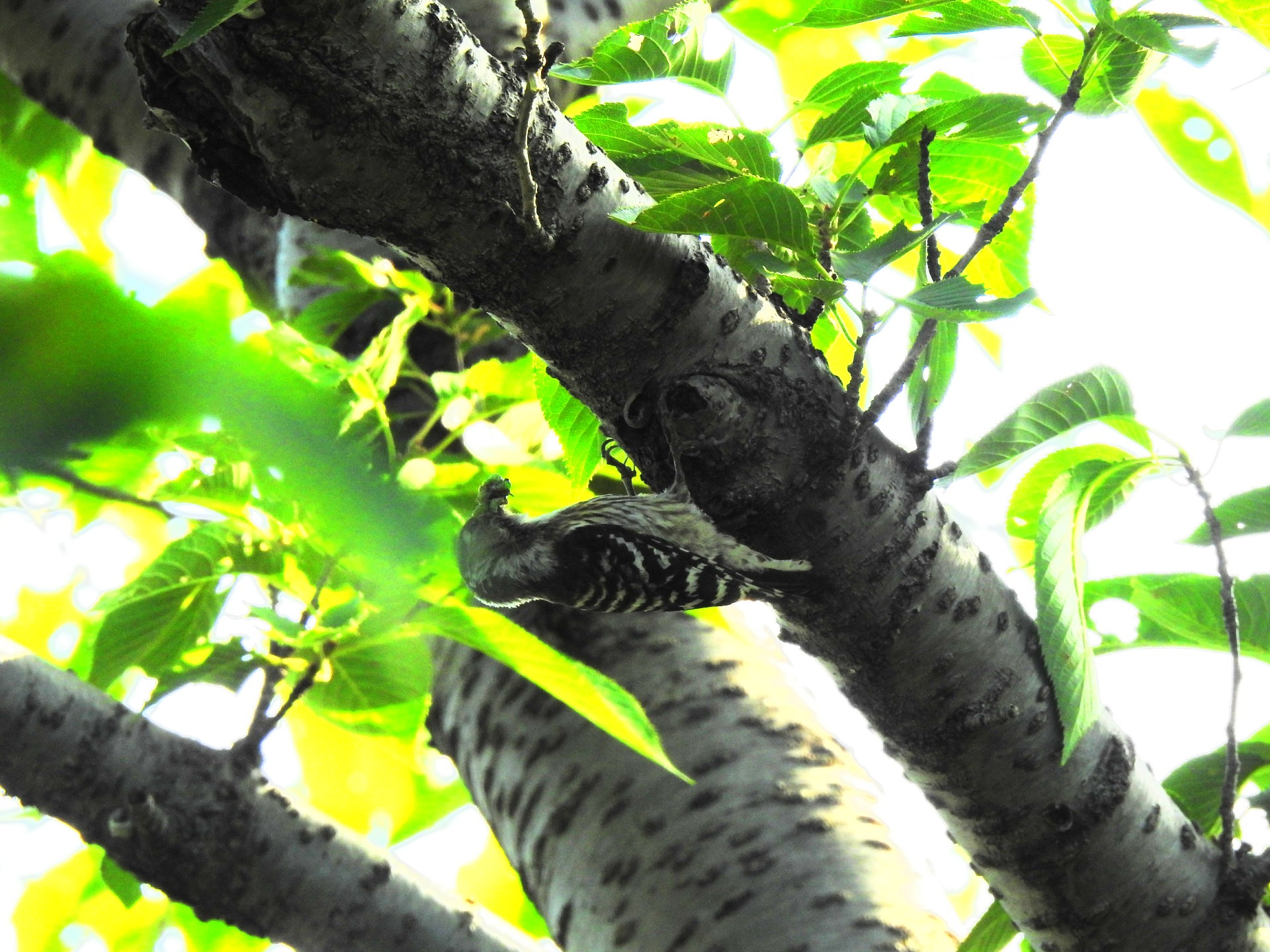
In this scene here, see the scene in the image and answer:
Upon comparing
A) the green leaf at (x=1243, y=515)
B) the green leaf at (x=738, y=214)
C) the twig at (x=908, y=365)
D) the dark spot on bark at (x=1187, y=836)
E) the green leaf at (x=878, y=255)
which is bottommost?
the dark spot on bark at (x=1187, y=836)

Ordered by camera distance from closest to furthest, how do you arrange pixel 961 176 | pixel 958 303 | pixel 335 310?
pixel 958 303 < pixel 961 176 < pixel 335 310

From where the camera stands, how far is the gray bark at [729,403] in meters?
0.69

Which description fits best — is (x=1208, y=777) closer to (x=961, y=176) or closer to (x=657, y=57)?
(x=961, y=176)

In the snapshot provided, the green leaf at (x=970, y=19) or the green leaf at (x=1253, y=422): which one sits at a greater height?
the green leaf at (x=970, y=19)

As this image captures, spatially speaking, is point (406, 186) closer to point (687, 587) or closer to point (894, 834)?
point (687, 587)

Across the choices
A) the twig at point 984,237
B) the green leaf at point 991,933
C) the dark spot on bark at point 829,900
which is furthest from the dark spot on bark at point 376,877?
the twig at point 984,237

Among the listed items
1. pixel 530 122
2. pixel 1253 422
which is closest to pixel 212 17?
pixel 530 122

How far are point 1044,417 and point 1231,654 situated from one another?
10.1 inches

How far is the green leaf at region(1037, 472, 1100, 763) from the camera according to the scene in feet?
2.59

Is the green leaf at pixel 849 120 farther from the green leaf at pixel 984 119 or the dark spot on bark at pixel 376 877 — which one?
the dark spot on bark at pixel 376 877

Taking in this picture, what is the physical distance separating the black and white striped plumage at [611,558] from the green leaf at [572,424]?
57 mm

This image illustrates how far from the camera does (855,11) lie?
81cm

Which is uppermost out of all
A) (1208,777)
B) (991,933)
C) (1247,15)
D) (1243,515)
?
(1247,15)

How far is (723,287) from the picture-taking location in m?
0.84
